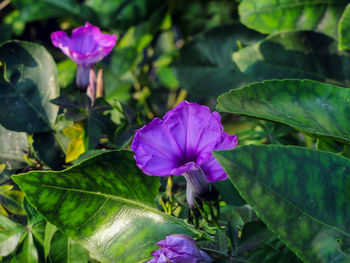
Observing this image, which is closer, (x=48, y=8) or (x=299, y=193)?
(x=299, y=193)

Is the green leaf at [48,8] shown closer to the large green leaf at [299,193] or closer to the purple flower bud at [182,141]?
the purple flower bud at [182,141]

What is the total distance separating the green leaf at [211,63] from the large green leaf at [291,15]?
0.19 m

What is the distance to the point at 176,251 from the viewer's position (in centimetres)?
51

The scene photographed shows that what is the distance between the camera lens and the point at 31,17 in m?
1.41

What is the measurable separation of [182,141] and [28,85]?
0.37 metres

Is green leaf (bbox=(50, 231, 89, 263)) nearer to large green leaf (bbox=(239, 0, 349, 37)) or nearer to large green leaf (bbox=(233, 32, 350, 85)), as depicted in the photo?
large green leaf (bbox=(233, 32, 350, 85))

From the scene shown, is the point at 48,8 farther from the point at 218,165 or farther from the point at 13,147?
the point at 218,165

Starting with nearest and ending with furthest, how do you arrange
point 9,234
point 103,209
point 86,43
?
point 103,209
point 9,234
point 86,43

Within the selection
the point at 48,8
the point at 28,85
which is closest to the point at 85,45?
the point at 28,85

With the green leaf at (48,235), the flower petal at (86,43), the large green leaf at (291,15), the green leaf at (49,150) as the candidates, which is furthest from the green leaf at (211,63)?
the green leaf at (48,235)

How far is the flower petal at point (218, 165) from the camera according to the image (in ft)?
1.87

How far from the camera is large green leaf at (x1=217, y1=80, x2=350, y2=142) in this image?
0.59 meters

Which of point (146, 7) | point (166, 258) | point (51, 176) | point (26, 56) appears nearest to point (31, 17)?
point (146, 7)

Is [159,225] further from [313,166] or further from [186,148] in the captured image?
[313,166]
